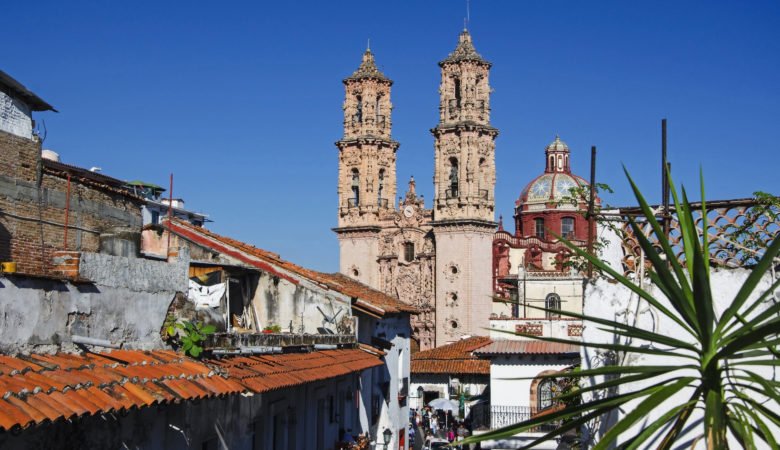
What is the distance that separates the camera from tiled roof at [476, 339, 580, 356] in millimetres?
33938

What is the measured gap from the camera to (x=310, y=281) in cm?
2356

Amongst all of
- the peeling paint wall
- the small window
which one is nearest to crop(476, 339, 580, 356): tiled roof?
the peeling paint wall

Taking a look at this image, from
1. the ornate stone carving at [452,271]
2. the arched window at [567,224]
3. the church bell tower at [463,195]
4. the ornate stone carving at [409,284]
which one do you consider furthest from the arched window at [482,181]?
the arched window at [567,224]

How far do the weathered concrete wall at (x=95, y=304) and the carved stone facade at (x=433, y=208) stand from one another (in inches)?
1971

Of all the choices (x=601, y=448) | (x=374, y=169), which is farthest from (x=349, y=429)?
(x=374, y=169)

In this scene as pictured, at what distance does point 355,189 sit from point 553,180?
19.8 metres

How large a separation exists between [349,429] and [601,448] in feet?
59.7

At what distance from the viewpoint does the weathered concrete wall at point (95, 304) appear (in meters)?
9.71

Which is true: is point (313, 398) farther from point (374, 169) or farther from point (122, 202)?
point (374, 169)

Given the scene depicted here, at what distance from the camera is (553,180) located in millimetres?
84312

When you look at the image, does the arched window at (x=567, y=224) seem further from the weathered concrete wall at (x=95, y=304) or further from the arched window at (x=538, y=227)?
the weathered concrete wall at (x=95, y=304)

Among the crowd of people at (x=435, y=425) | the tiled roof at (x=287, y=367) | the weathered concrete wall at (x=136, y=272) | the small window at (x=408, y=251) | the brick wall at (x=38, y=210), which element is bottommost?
the crowd of people at (x=435, y=425)

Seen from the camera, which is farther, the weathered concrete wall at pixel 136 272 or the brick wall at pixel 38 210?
the brick wall at pixel 38 210

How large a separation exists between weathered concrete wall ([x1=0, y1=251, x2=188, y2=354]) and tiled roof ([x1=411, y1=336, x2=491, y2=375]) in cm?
4135
